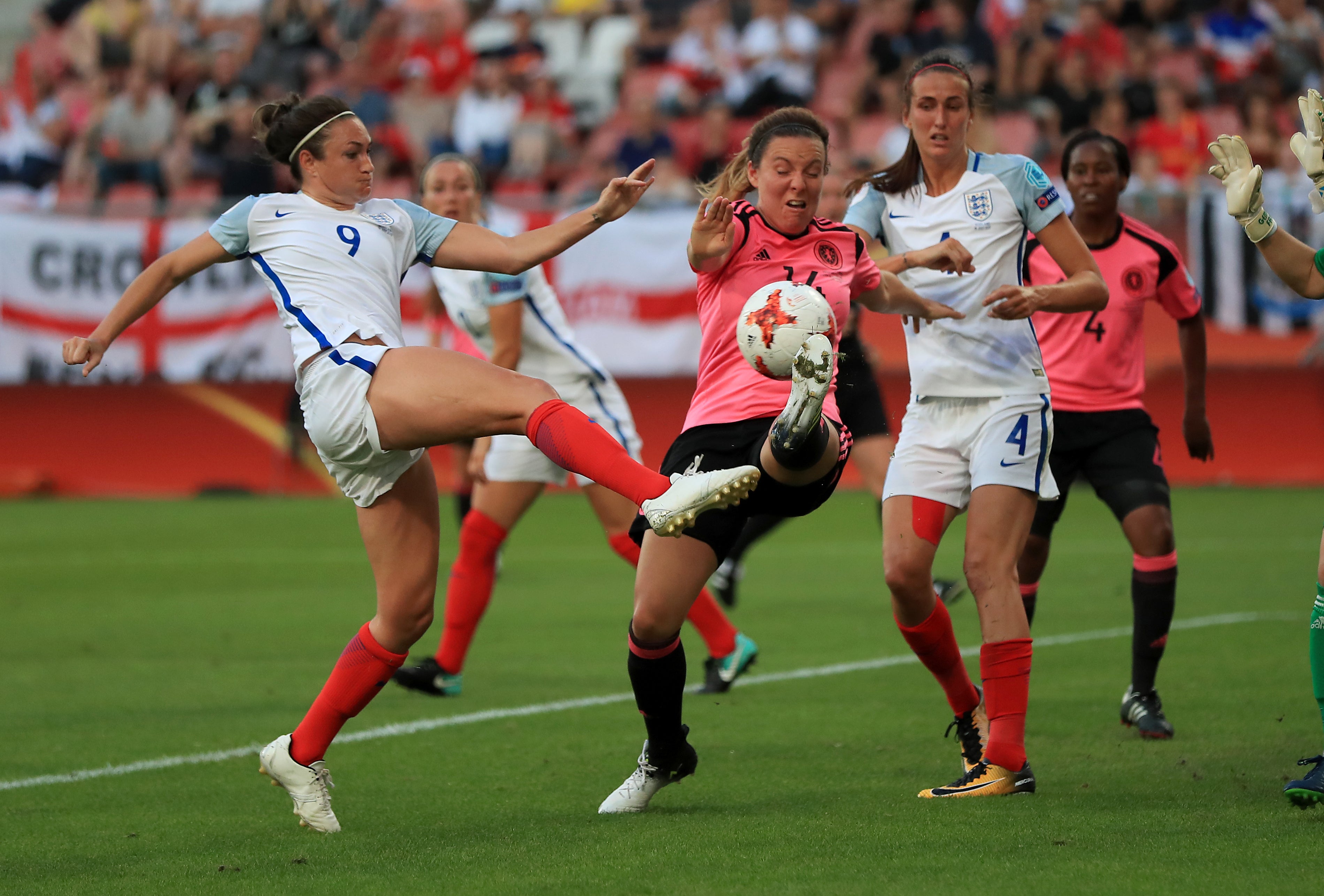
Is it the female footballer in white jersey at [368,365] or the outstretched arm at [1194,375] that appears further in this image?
the outstretched arm at [1194,375]

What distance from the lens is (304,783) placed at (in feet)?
16.5

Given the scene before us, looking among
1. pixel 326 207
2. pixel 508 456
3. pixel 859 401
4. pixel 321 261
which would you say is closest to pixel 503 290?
pixel 508 456

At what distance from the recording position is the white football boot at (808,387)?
4.48 metres

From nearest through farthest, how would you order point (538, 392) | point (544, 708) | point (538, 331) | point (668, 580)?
point (538, 392) → point (668, 580) → point (544, 708) → point (538, 331)

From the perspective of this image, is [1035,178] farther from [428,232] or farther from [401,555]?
[401,555]

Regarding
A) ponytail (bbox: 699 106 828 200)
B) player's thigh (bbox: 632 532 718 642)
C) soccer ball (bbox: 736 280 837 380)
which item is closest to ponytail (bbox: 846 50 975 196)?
ponytail (bbox: 699 106 828 200)

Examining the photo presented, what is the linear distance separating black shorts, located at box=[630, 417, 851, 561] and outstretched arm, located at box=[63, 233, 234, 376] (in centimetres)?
155

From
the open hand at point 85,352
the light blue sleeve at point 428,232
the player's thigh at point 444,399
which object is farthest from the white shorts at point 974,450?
the open hand at point 85,352

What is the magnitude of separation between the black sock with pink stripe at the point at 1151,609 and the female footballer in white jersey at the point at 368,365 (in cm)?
275


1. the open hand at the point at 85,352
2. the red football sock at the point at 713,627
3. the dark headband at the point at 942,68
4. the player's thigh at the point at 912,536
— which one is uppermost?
the dark headband at the point at 942,68

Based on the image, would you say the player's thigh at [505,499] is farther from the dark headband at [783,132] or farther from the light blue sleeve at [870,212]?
the dark headband at [783,132]

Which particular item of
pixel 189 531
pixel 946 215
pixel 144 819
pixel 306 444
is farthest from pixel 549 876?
pixel 306 444

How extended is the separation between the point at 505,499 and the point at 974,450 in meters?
3.00

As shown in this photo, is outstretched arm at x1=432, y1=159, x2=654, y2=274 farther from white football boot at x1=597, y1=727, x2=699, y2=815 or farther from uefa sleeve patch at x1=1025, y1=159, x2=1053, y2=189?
white football boot at x1=597, y1=727, x2=699, y2=815
